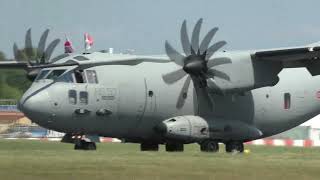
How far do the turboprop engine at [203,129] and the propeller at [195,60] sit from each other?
1083mm

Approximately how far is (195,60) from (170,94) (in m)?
1.92

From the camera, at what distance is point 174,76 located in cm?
3716

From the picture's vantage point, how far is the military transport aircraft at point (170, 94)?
34.9 m

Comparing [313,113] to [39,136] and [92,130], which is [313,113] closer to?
[92,130]

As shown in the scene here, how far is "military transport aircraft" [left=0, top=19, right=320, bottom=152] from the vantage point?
114 ft

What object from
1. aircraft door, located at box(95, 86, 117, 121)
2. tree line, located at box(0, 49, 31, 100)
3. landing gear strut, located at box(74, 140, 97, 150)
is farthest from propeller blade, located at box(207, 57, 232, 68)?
tree line, located at box(0, 49, 31, 100)

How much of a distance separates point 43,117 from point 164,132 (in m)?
5.65

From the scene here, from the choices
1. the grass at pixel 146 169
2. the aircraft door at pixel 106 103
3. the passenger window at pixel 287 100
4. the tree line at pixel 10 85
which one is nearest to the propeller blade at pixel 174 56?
the aircraft door at pixel 106 103

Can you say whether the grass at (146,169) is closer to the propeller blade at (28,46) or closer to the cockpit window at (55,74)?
the cockpit window at (55,74)

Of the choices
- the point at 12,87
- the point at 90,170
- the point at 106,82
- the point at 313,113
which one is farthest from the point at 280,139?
the point at 12,87

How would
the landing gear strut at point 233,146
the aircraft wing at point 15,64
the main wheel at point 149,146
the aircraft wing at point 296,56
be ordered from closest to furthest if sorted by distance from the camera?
the aircraft wing at point 296,56 → the main wheel at point 149,146 → the landing gear strut at point 233,146 → the aircraft wing at point 15,64

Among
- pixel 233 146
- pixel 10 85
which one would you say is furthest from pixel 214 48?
pixel 10 85

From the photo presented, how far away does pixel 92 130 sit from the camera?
116 ft

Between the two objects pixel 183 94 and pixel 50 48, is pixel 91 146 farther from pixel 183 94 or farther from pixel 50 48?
pixel 50 48
